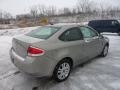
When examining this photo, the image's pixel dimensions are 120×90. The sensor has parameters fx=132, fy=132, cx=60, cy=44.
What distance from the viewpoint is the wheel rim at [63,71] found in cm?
351

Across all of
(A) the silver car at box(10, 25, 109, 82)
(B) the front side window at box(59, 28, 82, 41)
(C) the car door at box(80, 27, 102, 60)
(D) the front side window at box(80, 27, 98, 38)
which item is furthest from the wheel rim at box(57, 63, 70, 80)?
(D) the front side window at box(80, 27, 98, 38)

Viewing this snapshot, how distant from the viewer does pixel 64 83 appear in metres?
3.55

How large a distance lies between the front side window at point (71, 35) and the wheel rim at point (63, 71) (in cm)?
72

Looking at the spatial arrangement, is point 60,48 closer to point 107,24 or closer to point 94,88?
point 94,88

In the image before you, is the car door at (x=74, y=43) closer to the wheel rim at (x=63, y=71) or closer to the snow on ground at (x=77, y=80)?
the wheel rim at (x=63, y=71)

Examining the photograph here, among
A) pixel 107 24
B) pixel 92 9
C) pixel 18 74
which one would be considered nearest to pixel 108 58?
pixel 18 74

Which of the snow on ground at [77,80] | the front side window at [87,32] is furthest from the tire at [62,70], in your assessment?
the front side window at [87,32]

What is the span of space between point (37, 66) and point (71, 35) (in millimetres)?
1412

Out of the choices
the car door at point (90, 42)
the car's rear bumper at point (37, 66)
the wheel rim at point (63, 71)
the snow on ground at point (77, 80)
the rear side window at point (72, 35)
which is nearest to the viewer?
the car's rear bumper at point (37, 66)

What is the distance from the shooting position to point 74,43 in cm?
375

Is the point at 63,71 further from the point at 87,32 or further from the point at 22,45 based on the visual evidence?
the point at 87,32

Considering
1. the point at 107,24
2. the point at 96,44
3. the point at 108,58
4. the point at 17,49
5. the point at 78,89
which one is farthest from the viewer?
the point at 107,24

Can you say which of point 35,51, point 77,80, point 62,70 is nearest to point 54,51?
point 35,51

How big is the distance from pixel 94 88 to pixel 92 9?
73.8 metres
